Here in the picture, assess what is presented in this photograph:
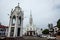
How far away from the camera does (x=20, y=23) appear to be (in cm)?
3272

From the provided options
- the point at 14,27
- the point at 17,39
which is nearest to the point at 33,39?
the point at 17,39

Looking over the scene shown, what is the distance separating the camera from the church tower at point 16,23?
3161cm

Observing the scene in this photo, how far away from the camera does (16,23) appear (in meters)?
31.5

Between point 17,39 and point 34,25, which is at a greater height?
point 34,25

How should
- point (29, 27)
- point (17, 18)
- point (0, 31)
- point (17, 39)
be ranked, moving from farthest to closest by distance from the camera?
1. point (29, 27)
2. point (0, 31)
3. point (17, 18)
4. point (17, 39)

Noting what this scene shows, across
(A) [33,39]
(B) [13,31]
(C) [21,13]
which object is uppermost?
(C) [21,13]

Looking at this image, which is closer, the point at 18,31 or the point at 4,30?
the point at 18,31

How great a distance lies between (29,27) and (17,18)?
120ft

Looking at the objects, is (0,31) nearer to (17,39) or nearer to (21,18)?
(21,18)

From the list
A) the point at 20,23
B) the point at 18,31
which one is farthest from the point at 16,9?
the point at 18,31

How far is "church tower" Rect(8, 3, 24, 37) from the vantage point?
3161 cm

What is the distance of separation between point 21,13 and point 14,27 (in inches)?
174

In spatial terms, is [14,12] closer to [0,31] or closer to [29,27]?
[0,31]

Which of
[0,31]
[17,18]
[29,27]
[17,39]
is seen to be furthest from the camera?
[29,27]
